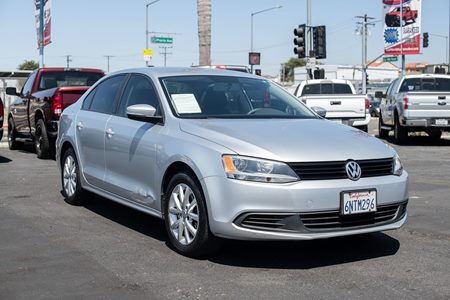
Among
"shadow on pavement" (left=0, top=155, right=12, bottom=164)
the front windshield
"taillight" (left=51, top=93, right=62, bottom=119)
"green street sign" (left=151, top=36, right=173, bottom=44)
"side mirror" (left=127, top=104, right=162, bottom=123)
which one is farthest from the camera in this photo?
"green street sign" (left=151, top=36, right=173, bottom=44)

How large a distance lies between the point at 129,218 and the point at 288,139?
2.60 m

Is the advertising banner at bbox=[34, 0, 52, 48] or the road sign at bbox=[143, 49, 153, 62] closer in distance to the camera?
the advertising banner at bbox=[34, 0, 52, 48]

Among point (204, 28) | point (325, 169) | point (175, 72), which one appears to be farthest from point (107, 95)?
point (204, 28)

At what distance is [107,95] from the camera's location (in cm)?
729

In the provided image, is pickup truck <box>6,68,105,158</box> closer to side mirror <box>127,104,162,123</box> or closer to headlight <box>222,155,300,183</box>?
side mirror <box>127,104,162,123</box>

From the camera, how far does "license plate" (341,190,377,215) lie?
507 cm

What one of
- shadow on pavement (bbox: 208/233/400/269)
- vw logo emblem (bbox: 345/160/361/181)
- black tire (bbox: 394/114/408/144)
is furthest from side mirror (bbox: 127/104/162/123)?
black tire (bbox: 394/114/408/144)

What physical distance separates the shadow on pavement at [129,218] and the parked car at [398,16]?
27.3 metres

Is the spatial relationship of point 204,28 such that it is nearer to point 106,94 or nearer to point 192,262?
point 106,94

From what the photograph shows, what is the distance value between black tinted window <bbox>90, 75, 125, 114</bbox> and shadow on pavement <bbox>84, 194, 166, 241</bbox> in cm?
117

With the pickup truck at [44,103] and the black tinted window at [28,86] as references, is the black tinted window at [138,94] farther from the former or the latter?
the black tinted window at [28,86]

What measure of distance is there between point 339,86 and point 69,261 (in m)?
15.0

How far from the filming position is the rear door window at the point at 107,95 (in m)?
7.08

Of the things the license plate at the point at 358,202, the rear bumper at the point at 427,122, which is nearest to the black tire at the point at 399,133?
the rear bumper at the point at 427,122
